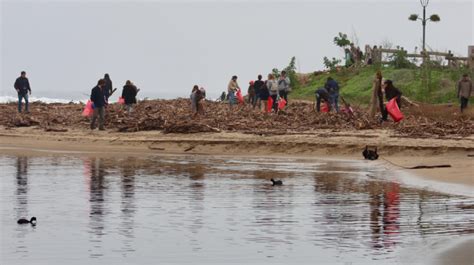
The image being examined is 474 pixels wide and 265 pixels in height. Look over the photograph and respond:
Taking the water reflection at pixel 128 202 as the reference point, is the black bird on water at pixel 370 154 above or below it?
above

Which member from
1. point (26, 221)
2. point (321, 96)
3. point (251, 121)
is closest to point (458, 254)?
point (26, 221)

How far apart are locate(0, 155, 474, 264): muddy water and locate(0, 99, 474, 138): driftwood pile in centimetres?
628

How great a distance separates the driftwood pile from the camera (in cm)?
3096

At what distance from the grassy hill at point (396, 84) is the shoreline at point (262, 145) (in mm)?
13709

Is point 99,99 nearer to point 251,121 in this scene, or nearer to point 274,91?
point 251,121

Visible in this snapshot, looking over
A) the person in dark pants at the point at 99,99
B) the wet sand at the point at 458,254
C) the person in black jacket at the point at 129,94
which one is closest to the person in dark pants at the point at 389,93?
the person in dark pants at the point at 99,99

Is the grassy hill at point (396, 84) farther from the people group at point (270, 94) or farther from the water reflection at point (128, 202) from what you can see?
the water reflection at point (128, 202)

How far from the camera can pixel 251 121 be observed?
34844 mm

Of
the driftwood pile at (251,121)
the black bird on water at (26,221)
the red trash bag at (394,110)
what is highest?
the red trash bag at (394,110)

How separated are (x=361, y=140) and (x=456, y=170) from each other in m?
6.21

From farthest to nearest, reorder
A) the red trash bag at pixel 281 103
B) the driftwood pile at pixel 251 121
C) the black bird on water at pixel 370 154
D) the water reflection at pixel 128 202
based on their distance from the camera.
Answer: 1. the red trash bag at pixel 281 103
2. the driftwood pile at pixel 251 121
3. the black bird on water at pixel 370 154
4. the water reflection at pixel 128 202

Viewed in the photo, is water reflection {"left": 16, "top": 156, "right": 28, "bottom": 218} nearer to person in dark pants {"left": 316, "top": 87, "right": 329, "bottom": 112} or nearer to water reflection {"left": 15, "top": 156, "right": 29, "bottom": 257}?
water reflection {"left": 15, "top": 156, "right": 29, "bottom": 257}

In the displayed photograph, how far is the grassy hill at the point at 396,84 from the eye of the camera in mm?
43969

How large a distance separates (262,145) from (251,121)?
5085 mm
